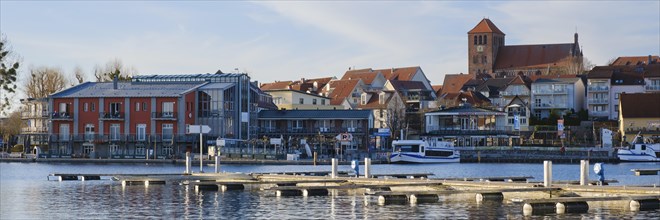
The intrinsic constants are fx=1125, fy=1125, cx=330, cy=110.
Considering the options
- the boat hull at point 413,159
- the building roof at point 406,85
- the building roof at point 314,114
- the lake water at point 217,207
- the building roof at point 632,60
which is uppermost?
the building roof at point 632,60

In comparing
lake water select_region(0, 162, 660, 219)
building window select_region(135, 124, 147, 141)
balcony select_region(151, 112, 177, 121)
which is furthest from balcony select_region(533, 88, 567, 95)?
lake water select_region(0, 162, 660, 219)

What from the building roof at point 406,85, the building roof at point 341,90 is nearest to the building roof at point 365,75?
the building roof at point 406,85

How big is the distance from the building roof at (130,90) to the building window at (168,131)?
285 cm

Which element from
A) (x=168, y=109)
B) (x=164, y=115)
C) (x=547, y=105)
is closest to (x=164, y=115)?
(x=164, y=115)

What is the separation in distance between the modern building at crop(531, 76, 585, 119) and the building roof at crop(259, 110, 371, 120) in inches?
1524

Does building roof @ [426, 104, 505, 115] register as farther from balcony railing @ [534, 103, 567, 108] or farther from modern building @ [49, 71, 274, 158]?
modern building @ [49, 71, 274, 158]

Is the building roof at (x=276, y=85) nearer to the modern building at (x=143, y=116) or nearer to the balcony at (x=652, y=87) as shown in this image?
the balcony at (x=652, y=87)

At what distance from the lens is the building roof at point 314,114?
11719cm

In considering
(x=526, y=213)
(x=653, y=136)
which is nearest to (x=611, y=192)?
(x=526, y=213)

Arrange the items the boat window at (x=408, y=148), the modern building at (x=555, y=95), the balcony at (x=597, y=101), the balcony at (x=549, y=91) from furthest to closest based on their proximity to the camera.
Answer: the balcony at (x=549, y=91)
the modern building at (x=555, y=95)
the balcony at (x=597, y=101)
the boat window at (x=408, y=148)

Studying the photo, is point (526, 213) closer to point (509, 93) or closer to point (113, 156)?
point (113, 156)

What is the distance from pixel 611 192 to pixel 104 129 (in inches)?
2789

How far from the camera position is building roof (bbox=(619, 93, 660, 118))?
4867 inches

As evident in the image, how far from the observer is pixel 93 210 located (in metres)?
41.6
